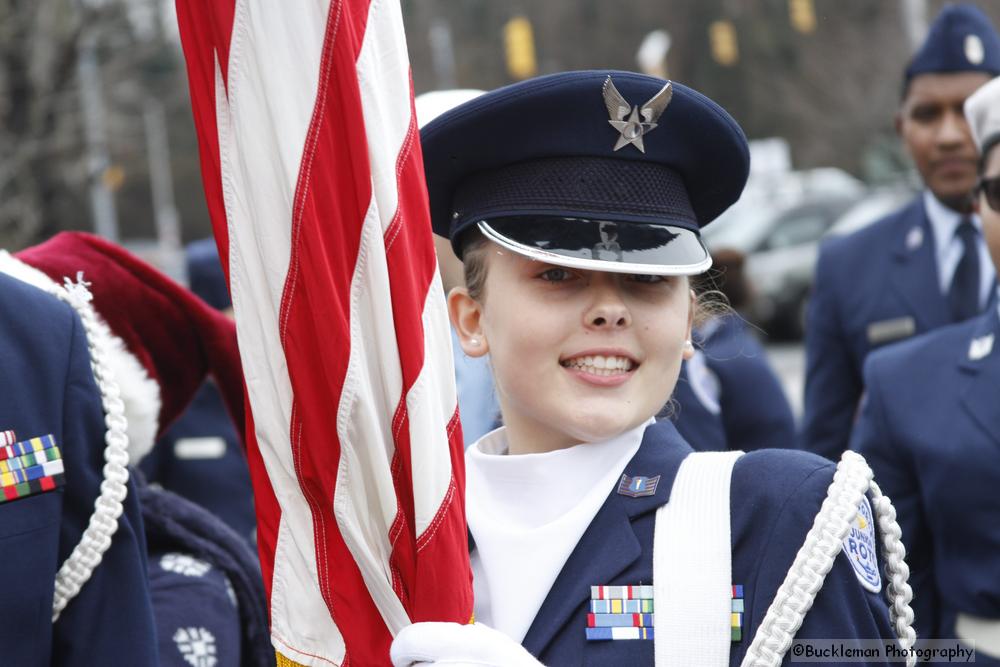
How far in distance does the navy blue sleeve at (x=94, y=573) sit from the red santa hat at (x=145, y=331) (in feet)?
0.84

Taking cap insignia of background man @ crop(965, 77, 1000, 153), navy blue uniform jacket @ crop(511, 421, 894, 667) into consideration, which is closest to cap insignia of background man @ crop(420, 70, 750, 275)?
navy blue uniform jacket @ crop(511, 421, 894, 667)

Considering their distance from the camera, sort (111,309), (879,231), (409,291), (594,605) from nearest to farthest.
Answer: (409,291)
(594,605)
(111,309)
(879,231)

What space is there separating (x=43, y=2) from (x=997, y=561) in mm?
6849

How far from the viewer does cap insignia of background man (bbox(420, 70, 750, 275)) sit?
7.31 feet

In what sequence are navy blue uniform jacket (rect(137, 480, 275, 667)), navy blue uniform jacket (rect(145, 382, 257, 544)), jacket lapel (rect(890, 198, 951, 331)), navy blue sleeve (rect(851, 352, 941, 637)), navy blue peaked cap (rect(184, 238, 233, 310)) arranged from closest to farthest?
navy blue uniform jacket (rect(137, 480, 275, 667)) → navy blue sleeve (rect(851, 352, 941, 637)) → jacket lapel (rect(890, 198, 951, 331)) → navy blue uniform jacket (rect(145, 382, 257, 544)) → navy blue peaked cap (rect(184, 238, 233, 310))

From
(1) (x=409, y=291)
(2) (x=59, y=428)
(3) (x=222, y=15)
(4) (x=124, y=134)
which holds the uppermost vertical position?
(3) (x=222, y=15)

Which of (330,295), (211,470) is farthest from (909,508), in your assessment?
(211,470)

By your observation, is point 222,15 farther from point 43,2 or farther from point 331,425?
point 43,2

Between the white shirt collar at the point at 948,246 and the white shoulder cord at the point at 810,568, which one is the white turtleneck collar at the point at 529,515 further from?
the white shirt collar at the point at 948,246

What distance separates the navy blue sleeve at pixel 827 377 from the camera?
14.5ft

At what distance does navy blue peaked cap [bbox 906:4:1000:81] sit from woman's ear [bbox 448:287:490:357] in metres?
2.76

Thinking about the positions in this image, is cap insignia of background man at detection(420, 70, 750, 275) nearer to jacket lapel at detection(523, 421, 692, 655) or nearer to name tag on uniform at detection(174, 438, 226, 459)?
jacket lapel at detection(523, 421, 692, 655)

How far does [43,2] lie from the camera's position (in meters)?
8.16

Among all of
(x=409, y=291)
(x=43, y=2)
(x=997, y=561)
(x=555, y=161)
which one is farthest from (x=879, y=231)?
(x=43, y=2)
